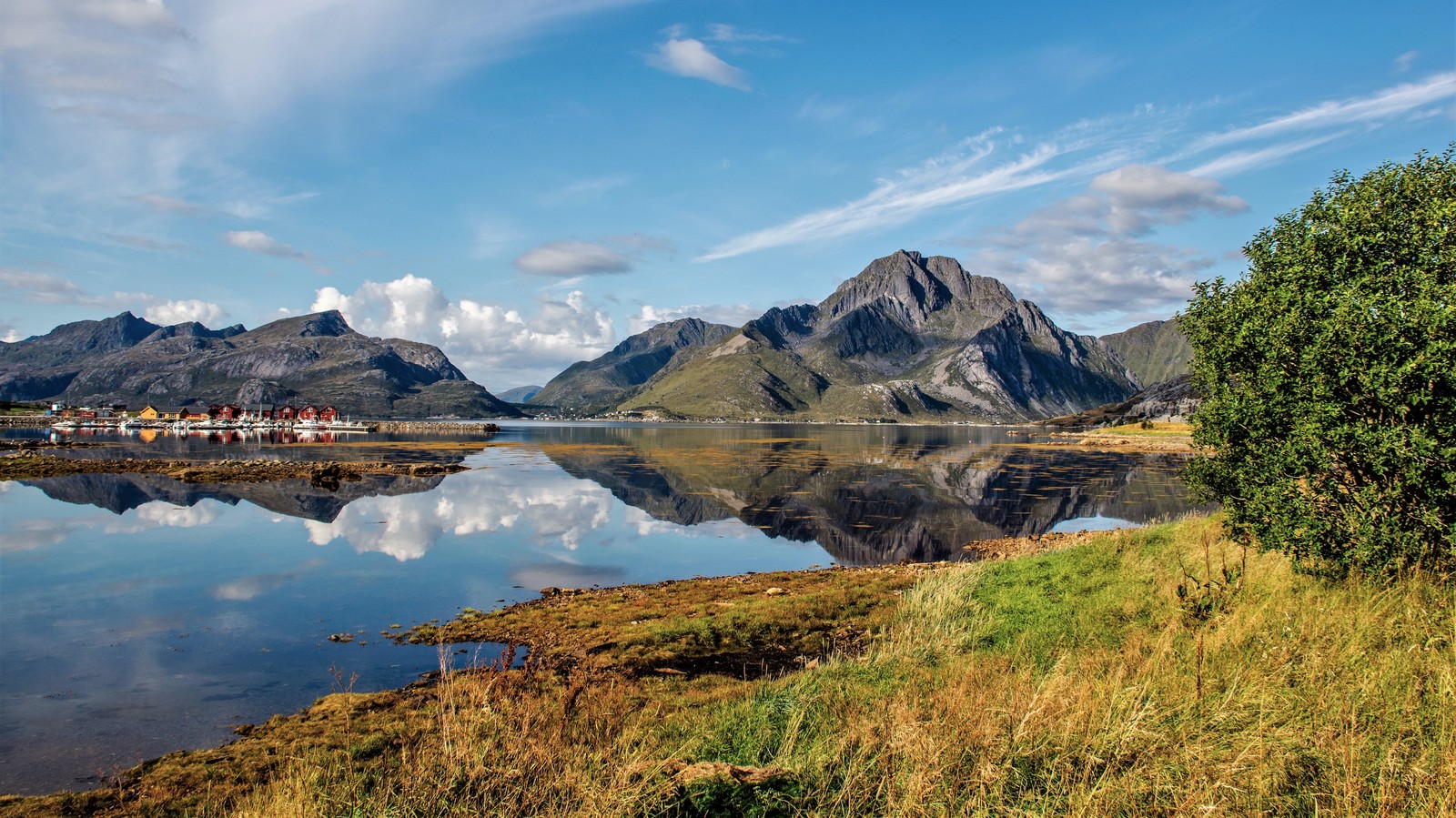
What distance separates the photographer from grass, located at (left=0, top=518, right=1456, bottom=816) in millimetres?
8102

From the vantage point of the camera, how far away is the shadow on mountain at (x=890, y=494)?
142 ft

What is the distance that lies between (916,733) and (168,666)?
2055 centimetres

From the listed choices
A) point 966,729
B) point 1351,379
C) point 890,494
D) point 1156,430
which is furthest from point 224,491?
point 1156,430

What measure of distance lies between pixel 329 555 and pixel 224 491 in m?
33.1

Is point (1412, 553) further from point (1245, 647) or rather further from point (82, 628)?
point (82, 628)

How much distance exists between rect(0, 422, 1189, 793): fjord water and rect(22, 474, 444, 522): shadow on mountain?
382 mm

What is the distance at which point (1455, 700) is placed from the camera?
360 inches

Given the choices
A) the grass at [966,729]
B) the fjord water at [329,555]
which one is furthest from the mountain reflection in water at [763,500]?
the grass at [966,729]

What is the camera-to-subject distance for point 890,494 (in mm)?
61781

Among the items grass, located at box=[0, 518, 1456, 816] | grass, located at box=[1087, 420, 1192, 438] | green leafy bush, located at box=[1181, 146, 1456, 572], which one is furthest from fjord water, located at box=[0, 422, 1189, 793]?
grass, located at box=[1087, 420, 1192, 438]

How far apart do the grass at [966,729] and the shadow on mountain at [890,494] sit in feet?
69.1

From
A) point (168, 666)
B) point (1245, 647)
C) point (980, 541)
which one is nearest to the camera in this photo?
point (1245, 647)

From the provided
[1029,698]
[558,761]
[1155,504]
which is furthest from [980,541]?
[558,761]

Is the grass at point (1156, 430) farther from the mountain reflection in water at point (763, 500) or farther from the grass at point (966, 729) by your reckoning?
the grass at point (966, 729)
